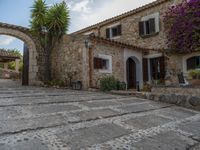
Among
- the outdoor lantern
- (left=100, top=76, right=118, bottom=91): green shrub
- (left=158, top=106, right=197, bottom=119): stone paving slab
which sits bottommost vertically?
(left=158, top=106, right=197, bottom=119): stone paving slab

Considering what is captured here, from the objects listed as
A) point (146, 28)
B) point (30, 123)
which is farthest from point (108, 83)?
point (30, 123)

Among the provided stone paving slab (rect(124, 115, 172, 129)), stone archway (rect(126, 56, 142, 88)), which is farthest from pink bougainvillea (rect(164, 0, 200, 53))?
stone paving slab (rect(124, 115, 172, 129))

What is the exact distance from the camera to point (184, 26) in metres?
11.5

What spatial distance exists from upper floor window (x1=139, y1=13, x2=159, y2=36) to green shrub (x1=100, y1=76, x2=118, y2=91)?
4964mm

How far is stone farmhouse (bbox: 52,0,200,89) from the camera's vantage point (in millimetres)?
10391

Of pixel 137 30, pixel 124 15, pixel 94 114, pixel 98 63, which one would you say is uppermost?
pixel 124 15

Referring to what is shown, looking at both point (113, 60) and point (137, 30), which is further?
point (137, 30)

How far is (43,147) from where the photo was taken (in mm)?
2773

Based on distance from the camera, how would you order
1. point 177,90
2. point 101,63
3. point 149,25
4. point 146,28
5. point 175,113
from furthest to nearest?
1. point 146,28
2. point 149,25
3. point 101,63
4. point 177,90
5. point 175,113

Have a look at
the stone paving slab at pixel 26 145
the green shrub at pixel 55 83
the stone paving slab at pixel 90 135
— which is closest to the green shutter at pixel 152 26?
the green shrub at pixel 55 83

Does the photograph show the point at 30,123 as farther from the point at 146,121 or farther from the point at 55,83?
the point at 55,83

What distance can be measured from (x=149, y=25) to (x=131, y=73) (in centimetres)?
331

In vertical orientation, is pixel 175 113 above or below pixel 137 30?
below

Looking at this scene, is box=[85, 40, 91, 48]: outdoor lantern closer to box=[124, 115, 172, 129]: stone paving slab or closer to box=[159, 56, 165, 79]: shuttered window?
box=[159, 56, 165, 79]: shuttered window
